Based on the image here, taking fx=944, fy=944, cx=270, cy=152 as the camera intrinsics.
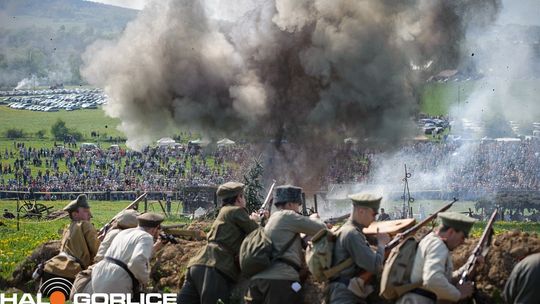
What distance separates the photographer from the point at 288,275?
416 inches

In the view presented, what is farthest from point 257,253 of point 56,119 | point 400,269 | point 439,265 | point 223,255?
point 56,119

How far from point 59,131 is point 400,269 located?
314 feet

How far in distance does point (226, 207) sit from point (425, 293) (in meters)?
3.10

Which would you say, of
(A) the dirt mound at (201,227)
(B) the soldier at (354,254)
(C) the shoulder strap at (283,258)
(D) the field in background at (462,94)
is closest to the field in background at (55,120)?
(D) the field in background at (462,94)

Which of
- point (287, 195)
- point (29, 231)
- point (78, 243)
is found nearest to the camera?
point (287, 195)

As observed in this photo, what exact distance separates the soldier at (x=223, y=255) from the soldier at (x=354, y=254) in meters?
1.63

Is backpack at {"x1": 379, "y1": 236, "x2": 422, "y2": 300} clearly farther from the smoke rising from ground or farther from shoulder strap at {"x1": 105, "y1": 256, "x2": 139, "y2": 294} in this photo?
the smoke rising from ground

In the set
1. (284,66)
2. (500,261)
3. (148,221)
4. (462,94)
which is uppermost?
(284,66)

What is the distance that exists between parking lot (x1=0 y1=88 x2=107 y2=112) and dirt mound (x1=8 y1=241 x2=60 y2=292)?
4287 inches

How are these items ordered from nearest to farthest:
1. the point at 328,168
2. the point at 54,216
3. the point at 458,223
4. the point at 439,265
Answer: the point at 439,265, the point at 458,223, the point at 54,216, the point at 328,168

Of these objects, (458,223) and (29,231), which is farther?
(29,231)

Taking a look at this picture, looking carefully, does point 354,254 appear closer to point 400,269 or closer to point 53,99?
point 400,269

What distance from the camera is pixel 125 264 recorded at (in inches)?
463

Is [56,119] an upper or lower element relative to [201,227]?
upper
